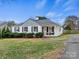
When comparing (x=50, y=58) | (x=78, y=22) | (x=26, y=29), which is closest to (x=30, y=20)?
(x=26, y=29)

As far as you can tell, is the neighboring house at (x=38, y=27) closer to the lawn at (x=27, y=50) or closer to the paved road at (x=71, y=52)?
the lawn at (x=27, y=50)

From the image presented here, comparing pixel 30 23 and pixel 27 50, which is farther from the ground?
pixel 30 23

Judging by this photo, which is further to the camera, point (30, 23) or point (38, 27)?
point (30, 23)

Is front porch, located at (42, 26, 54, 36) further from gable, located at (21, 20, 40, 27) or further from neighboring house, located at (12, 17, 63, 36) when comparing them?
gable, located at (21, 20, 40, 27)

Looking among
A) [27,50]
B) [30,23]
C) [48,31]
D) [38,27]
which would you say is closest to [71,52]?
[27,50]

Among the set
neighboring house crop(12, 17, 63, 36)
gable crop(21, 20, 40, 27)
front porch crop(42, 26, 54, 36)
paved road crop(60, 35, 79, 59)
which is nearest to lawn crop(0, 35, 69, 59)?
paved road crop(60, 35, 79, 59)

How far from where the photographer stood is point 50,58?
12.0 m

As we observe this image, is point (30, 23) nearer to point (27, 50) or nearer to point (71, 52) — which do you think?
point (27, 50)

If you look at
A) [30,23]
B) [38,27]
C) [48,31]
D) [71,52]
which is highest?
[30,23]

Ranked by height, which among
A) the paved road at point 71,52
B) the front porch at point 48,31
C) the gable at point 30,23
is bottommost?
the paved road at point 71,52

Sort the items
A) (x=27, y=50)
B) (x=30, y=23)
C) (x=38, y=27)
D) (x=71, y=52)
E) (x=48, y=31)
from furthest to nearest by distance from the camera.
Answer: (x=48, y=31), (x=30, y=23), (x=38, y=27), (x=27, y=50), (x=71, y=52)

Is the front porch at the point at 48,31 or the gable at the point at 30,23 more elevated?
the gable at the point at 30,23

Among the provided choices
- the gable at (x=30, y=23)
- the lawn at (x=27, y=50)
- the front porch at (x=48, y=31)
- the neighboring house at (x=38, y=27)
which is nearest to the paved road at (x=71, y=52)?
the lawn at (x=27, y=50)

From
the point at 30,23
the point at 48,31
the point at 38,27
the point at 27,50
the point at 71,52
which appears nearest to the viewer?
the point at 71,52
